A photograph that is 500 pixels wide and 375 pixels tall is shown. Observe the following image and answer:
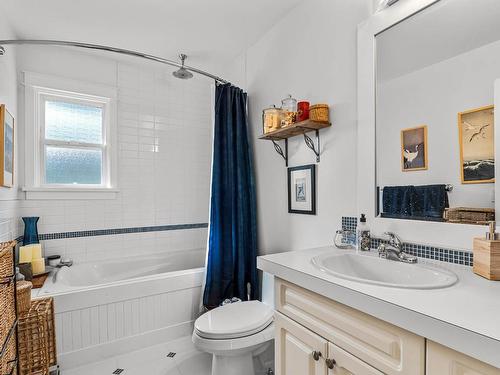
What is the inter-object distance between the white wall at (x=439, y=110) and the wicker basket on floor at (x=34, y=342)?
190cm

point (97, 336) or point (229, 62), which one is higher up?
point (229, 62)

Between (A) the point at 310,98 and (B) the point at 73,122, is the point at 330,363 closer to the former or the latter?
(A) the point at 310,98

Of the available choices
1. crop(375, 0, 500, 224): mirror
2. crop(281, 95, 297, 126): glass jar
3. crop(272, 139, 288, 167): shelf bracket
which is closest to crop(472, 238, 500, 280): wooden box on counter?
crop(375, 0, 500, 224): mirror

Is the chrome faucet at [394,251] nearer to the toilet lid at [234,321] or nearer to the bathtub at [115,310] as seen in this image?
the toilet lid at [234,321]

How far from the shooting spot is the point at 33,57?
2.49 m

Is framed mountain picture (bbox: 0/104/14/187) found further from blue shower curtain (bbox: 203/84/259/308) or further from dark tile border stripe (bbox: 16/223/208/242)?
blue shower curtain (bbox: 203/84/259/308)

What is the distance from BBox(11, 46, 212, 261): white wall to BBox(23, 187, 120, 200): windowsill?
2.0 inches

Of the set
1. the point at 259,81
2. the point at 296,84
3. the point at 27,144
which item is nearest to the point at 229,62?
the point at 259,81

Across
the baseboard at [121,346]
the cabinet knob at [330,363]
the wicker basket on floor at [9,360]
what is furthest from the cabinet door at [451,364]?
the baseboard at [121,346]

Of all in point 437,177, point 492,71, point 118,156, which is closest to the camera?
point 492,71

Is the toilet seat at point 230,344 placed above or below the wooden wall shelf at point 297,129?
below

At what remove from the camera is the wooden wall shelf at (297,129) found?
5.65 ft

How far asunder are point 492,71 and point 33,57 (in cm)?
320

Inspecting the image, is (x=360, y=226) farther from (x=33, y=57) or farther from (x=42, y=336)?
(x=33, y=57)
